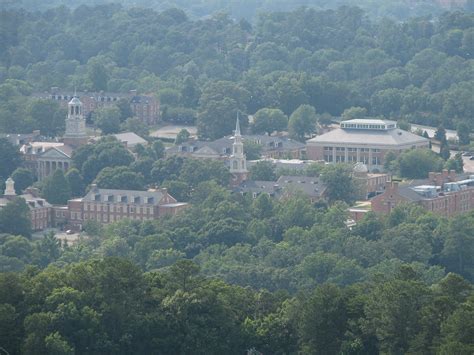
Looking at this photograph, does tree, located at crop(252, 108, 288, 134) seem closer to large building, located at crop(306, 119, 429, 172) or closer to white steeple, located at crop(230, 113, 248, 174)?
large building, located at crop(306, 119, 429, 172)

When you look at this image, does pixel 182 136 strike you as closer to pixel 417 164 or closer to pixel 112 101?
pixel 112 101

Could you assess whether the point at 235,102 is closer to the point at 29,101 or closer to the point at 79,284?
the point at 29,101

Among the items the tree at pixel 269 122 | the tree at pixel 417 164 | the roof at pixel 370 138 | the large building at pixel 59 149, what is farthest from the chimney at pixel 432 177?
the tree at pixel 269 122

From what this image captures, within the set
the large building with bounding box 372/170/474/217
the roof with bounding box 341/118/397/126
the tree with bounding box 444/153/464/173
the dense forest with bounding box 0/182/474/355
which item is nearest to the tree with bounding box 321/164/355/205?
the large building with bounding box 372/170/474/217

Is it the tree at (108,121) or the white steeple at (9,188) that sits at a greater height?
the tree at (108,121)

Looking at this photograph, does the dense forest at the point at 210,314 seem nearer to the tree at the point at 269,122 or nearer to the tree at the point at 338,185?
the tree at the point at 338,185

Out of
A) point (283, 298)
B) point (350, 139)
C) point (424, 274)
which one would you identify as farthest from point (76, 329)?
point (350, 139)
